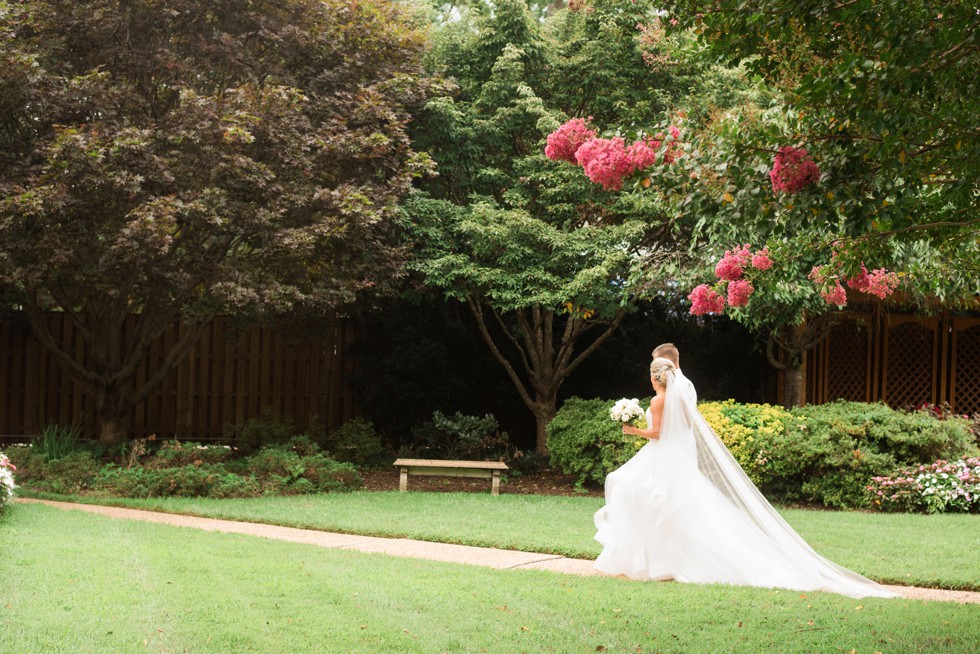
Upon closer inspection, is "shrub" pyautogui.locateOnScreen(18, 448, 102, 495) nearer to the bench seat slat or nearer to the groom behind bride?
the bench seat slat

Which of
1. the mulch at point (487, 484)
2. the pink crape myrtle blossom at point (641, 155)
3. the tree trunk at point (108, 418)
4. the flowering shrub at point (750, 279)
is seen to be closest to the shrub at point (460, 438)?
the mulch at point (487, 484)

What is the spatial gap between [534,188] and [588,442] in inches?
153

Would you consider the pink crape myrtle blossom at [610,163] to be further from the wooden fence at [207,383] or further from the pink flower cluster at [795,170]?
the wooden fence at [207,383]

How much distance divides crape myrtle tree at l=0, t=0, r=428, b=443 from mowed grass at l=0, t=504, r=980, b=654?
16.3 feet

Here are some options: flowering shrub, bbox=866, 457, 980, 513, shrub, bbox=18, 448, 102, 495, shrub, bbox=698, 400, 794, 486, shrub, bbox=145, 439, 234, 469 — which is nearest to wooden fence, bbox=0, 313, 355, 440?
shrub, bbox=145, 439, 234, 469

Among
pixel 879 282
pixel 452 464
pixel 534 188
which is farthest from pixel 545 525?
pixel 534 188

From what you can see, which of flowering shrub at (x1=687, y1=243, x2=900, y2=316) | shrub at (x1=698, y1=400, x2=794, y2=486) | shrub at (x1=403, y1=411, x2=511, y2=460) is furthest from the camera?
shrub at (x1=403, y1=411, x2=511, y2=460)

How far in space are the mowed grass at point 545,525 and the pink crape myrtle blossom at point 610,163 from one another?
3.76 m

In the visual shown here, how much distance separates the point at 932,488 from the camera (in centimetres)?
1102

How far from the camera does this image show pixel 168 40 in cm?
1245

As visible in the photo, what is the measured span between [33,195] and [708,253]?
7990 millimetres

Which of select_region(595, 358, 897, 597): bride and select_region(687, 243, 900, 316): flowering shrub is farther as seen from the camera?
select_region(595, 358, 897, 597): bride

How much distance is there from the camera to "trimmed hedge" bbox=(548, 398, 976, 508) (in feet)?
37.8

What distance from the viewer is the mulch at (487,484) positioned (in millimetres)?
13070
